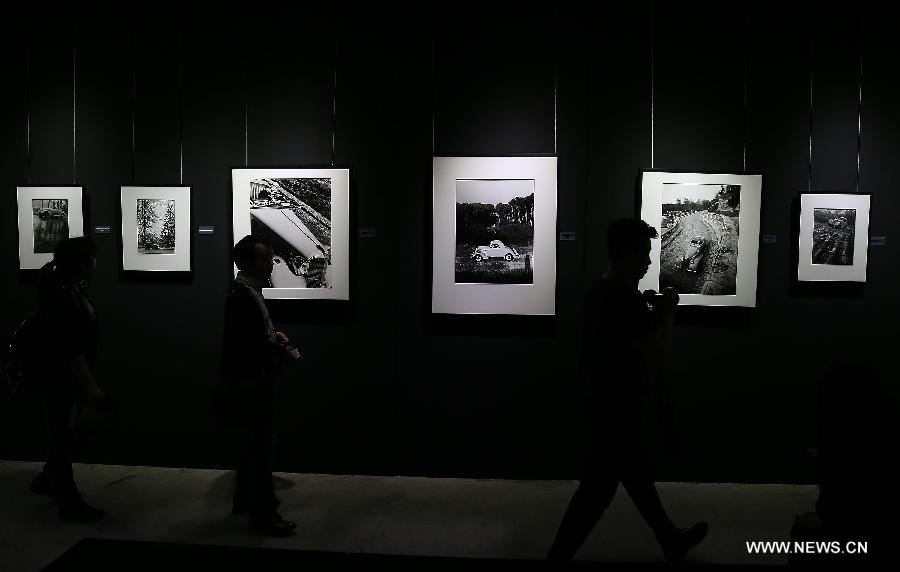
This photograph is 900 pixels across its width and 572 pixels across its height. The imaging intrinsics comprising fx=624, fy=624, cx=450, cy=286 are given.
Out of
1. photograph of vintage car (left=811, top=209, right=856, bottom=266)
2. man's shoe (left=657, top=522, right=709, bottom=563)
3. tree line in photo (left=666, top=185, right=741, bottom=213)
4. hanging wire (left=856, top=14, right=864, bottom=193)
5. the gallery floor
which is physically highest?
hanging wire (left=856, top=14, right=864, bottom=193)

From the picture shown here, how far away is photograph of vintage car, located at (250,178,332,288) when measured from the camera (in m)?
4.39

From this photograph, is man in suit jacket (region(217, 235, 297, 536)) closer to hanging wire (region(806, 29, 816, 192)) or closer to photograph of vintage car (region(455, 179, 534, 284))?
photograph of vintage car (region(455, 179, 534, 284))

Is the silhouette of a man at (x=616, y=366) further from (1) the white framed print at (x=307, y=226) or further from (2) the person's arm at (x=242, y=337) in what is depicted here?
(1) the white framed print at (x=307, y=226)

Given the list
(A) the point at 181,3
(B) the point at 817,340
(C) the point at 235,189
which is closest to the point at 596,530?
(B) the point at 817,340

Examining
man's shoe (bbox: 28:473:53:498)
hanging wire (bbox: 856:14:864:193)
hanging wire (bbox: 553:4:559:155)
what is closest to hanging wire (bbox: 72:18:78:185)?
man's shoe (bbox: 28:473:53:498)

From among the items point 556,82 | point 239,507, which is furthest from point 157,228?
point 556,82

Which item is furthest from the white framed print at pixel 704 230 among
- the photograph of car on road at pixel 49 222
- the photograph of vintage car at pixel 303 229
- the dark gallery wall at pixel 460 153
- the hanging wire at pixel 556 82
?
the photograph of car on road at pixel 49 222

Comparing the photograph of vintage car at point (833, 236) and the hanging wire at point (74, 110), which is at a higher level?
the hanging wire at point (74, 110)

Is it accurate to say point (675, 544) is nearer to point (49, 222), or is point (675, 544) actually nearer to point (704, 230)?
point (704, 230)

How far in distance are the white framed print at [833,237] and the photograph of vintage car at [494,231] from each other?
188 cm

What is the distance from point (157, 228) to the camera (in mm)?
4523

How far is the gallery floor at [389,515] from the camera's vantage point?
3.35 m

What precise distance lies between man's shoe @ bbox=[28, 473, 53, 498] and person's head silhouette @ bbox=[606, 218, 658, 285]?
363 cm

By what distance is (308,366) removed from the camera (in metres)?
4.51
